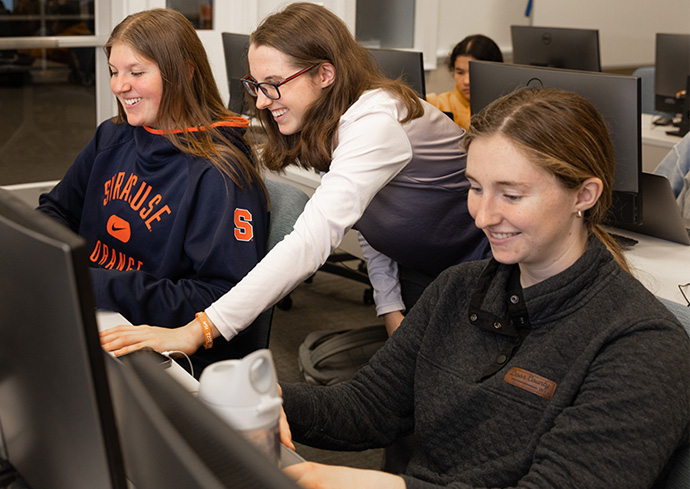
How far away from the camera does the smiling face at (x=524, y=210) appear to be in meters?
1.00

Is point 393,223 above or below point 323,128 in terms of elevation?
below

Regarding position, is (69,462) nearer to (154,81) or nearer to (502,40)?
(154,81)

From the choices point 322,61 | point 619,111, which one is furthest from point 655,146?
point 322,61

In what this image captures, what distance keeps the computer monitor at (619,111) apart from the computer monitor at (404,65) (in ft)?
1.81

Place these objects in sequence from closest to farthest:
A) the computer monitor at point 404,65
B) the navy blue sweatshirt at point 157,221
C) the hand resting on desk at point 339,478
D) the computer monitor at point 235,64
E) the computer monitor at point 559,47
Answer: the hand resting on desk at point 339,478, the navy blue sweatshirt at point 157,221, the computer monitor at point 404,65, the computer monitor at point 235,64, the computer monitor at point 559,47

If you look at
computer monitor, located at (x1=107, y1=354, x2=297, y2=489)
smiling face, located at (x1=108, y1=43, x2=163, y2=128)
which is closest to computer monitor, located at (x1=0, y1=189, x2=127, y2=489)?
computer monitor, located at (x1=107, y1=354, x2=297, y2=489)

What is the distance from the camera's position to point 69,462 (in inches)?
24.4

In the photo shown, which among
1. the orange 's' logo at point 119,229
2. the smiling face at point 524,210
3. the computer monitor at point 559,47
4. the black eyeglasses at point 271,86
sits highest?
the computer monitor at point 559,47

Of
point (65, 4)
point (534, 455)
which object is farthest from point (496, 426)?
point (65, 4)

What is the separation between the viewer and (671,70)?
3424 mm

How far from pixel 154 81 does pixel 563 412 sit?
1.15 meters

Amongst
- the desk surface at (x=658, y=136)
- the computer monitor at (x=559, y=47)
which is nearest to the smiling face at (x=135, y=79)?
the computer monitor at (x=559, y=47)

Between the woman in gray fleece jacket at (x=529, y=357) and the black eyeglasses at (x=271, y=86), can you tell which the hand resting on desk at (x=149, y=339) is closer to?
the woman in gray fleece jacket at (x=529, y=357)

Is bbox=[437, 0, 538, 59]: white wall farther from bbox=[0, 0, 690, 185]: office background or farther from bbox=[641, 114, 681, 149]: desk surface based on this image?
bbox=[641, 114, 681, 149]: desk surface
